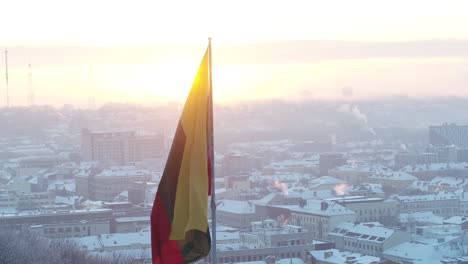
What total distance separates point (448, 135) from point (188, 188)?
76629 millimetres

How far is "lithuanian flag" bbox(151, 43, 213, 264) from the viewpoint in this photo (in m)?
6.71

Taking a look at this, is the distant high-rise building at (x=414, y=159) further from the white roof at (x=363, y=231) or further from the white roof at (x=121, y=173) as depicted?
the white roof at (x=363, y=231)

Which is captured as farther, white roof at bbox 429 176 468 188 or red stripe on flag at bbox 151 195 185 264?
white roof at bbox 429 176 468 188

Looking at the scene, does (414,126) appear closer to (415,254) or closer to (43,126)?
(43,126)

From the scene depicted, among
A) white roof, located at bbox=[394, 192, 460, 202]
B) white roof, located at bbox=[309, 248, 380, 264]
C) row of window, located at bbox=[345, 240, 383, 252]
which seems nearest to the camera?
white roof, located at bbox=[309, 248, 380, 264]

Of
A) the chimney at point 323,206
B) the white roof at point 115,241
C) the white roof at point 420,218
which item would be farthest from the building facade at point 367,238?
the white roof at point 115,241

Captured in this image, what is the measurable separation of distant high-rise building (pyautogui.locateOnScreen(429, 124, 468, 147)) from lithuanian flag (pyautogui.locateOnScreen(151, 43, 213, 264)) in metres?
75.3

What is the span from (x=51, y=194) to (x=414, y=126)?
62.9m

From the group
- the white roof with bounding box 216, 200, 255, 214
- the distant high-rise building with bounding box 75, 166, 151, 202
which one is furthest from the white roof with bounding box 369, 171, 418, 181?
the white roof with bounding box 216, 200, 255, 214

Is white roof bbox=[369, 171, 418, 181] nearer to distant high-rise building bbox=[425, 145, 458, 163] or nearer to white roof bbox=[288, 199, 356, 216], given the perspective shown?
distant high-rise building bbox=[425, 145, 458, 163]

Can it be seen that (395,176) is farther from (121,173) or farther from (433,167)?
(121,173)

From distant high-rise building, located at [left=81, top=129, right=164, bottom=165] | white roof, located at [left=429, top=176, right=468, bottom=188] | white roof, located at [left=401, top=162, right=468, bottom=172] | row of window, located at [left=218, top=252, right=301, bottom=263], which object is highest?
distant high-rise building, located at [left=81, top=129, right=164, bottom=165]

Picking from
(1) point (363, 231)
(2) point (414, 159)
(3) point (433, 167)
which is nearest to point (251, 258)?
(1) point (363, 231)

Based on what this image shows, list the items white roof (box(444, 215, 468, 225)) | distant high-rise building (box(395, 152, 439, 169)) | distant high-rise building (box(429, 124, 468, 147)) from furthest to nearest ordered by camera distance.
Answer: distant high-rise building (box(429, 124, 468, 147))
distant high-rise building (box(395, 152, 439, 169))
white roof (box(444, 215, 468, 225))
